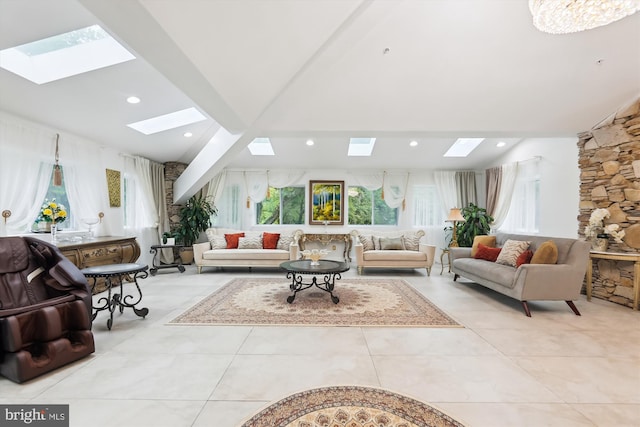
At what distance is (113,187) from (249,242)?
2.66 metres

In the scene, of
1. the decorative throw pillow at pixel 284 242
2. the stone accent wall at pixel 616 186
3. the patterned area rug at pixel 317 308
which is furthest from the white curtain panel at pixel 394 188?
the stone accent wall at pixel 616 186

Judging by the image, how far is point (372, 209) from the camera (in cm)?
779

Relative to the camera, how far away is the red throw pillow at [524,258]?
4051mm

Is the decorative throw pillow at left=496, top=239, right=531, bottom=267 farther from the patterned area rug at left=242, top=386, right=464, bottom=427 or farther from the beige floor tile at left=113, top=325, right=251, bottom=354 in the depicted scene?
the beige floor tile at left=113, top=325, right=251, bottom=354

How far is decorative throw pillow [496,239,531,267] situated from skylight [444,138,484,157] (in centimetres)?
284

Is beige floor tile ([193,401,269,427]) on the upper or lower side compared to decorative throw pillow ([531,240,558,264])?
lower

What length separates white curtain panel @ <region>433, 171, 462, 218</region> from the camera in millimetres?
7562

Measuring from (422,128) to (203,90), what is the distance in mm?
3083

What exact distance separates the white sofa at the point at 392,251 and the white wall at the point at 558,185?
2107mm

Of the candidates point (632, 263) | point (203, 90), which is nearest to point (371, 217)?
point (632, 263)

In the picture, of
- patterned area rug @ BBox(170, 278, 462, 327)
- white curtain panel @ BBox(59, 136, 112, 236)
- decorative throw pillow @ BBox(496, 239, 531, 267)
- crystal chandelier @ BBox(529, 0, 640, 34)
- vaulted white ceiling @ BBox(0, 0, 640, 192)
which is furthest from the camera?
white curtain panel @ BBox(59, 136, 112, 236)

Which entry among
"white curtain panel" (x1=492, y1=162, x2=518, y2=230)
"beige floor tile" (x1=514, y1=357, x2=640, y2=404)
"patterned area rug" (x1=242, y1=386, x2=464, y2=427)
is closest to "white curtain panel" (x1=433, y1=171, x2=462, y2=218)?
"white curtain panel" (x1=492, y1=162, x2=518, y2=230)

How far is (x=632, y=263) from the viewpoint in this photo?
397 cm

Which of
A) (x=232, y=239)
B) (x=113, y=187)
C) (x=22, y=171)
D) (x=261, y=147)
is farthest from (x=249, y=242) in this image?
(x=22, y=171)
